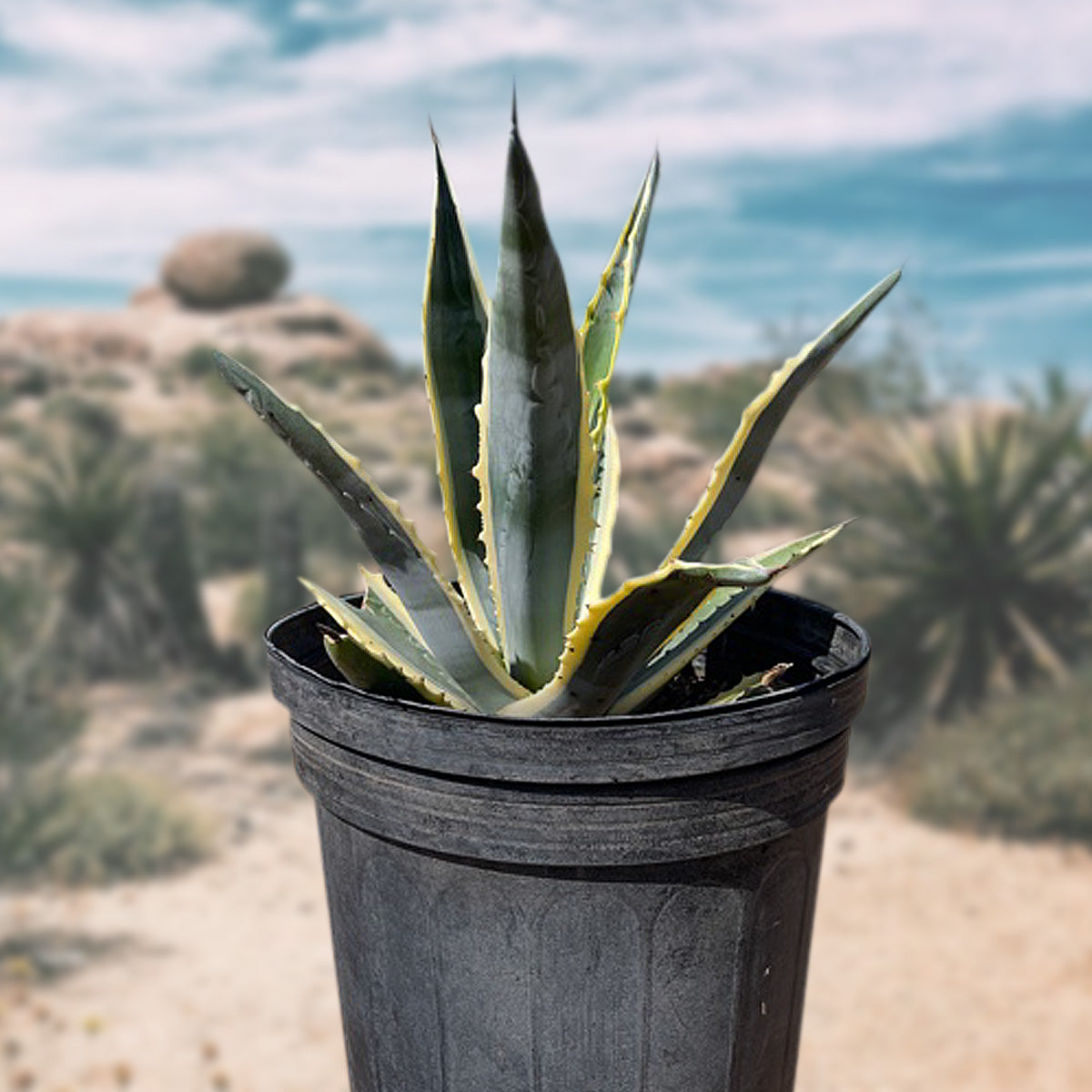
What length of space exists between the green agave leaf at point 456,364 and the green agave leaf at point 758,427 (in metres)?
0.24

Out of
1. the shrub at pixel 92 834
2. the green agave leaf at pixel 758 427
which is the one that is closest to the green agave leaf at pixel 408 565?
the green agave leaf at pixel 758 427

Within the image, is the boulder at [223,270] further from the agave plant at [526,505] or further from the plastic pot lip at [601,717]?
the plastic pot lip at [601,717]

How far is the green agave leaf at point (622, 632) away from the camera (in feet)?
3.50

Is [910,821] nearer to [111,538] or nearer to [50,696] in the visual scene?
[50,696]

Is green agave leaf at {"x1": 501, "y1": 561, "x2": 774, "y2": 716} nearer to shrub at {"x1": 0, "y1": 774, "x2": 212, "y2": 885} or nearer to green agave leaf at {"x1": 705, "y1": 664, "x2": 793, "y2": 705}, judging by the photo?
green agave leaf at {"x1": 705, "y1": 664, "x2": 793, "y2": 705}

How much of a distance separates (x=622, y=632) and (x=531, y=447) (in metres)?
0.20

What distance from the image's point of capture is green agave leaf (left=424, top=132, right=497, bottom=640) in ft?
4.35

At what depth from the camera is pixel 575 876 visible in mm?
1181

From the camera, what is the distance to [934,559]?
15.1ft

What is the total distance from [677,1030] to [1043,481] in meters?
3.86

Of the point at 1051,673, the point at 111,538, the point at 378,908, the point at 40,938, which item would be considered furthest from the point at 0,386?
the point at 378,908

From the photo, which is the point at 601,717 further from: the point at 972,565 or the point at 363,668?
the point at 972,565

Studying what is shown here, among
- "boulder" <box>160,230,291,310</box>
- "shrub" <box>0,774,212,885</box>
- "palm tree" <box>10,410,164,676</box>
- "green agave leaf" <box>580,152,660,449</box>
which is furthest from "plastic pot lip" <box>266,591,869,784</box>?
"boulder" <box>160,230,291,310</box>

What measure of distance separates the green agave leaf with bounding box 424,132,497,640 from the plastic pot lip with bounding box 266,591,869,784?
237mm
